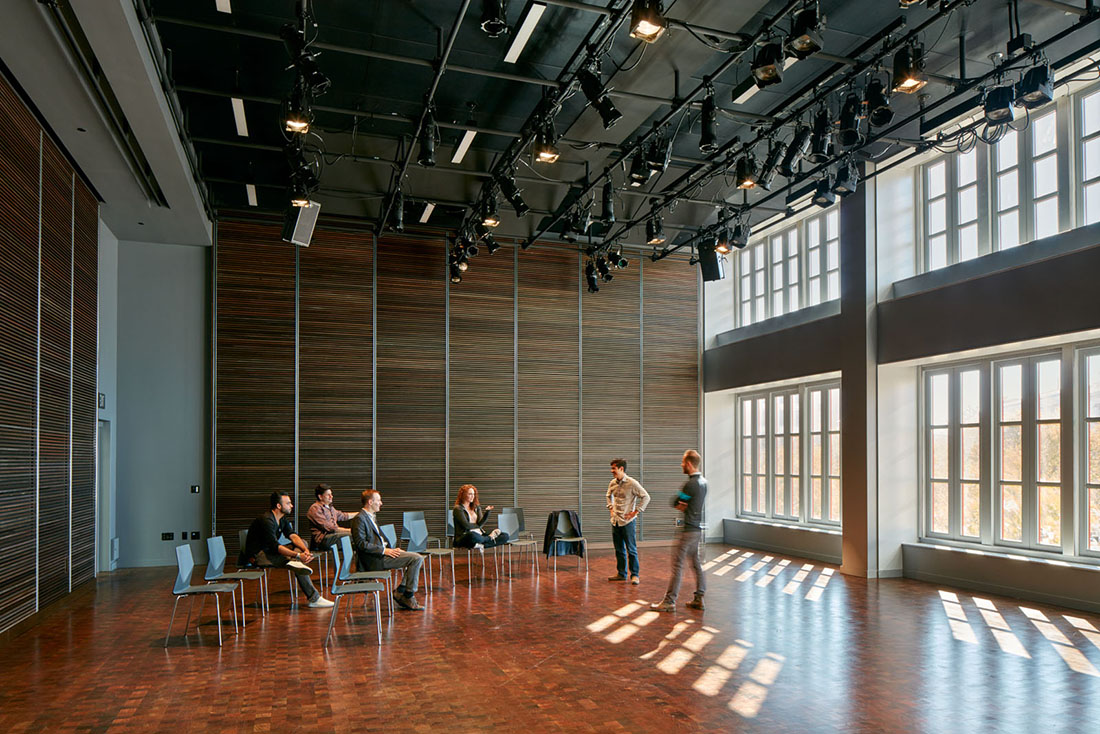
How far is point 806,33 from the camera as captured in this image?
5.79 metres

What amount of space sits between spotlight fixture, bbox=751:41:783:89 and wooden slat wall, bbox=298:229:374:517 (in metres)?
7.77

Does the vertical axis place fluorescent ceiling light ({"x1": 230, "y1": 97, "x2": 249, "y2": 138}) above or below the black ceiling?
below

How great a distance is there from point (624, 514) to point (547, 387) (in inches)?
158

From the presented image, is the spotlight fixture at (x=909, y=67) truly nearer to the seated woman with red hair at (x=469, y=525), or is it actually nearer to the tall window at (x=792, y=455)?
the tall window at (x=792, y=455)

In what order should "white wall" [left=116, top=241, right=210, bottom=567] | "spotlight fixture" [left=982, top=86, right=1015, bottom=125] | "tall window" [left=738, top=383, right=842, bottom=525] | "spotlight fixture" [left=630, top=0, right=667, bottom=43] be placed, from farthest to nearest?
"tall window" [left=738, top=383, right=842, bottom=525]
"white wall" [left=116, top=241, right=210, bottom=567]
"spotlight fixture" [left=982, top=86, right=1015, bottom=125]
"spotlight fixture" [left=630, top=0, right=667, bottom=43]

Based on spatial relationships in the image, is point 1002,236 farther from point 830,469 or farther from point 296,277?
point 296,277

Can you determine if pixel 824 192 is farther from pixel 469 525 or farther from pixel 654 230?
pixel 469 525

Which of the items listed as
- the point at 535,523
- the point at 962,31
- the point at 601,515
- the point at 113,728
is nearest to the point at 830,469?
the point at 601,515

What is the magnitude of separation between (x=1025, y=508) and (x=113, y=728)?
30.3 feet

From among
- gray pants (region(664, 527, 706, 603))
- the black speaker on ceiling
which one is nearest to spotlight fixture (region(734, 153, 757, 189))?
gray pants (region(664, 527, 706, 603))

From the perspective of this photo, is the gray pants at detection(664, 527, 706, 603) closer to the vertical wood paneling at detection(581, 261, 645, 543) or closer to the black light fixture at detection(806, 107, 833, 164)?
the black light fixture at detection(806, 107, 833, 164)

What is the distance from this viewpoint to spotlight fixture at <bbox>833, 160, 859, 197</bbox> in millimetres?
8789

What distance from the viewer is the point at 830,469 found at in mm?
12023

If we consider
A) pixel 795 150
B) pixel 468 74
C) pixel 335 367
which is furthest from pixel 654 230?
pixel 335 367
